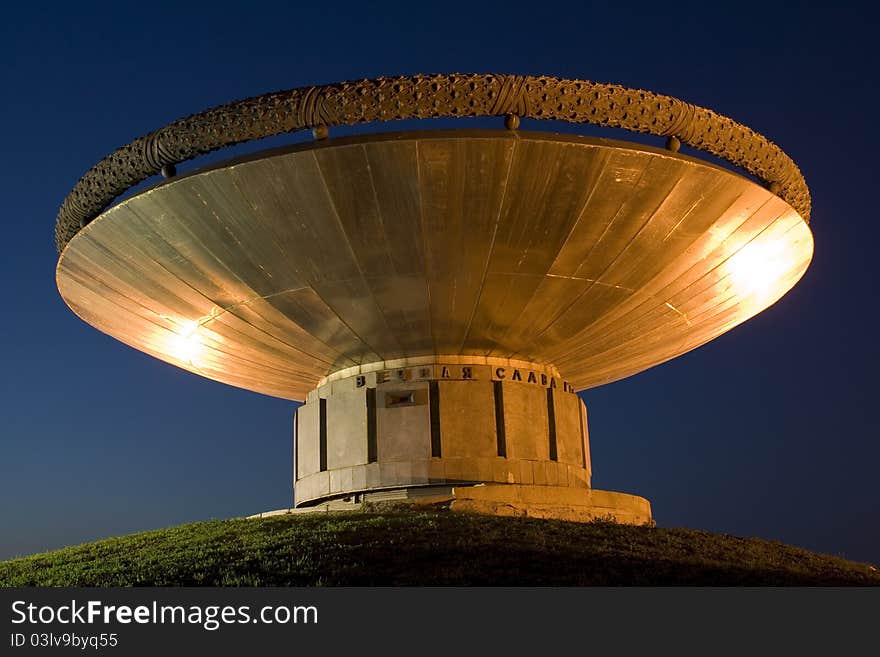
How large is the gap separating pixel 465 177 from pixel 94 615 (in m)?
6.11

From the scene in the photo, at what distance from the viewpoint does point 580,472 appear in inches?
653

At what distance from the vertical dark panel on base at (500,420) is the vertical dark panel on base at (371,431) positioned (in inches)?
72.9

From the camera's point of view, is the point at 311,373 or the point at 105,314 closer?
the point at 105,314

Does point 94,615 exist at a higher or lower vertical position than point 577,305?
lower

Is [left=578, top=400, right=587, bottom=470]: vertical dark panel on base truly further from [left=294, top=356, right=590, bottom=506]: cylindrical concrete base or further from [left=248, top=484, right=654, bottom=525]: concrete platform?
[left=248, top=484, right=654, bottom=525]: concrete platform

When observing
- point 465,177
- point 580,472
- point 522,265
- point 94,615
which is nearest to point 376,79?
point 465,177

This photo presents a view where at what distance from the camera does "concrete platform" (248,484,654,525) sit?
13688mm

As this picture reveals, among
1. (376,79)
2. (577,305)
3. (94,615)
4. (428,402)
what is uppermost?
(376,79)

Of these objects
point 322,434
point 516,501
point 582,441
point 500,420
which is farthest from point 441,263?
point 582,441

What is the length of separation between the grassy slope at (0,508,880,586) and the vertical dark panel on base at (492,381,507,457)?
245 cm

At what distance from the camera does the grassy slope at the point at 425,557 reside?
30.5 ft

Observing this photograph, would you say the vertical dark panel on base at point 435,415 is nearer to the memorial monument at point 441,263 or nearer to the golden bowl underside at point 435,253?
the memorial monument at point 441,263

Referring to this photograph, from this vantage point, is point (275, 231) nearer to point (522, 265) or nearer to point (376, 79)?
point (376, 79)

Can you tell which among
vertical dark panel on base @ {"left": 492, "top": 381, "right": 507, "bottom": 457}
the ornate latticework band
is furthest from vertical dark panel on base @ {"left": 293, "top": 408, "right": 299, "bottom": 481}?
the ornate latticework band
